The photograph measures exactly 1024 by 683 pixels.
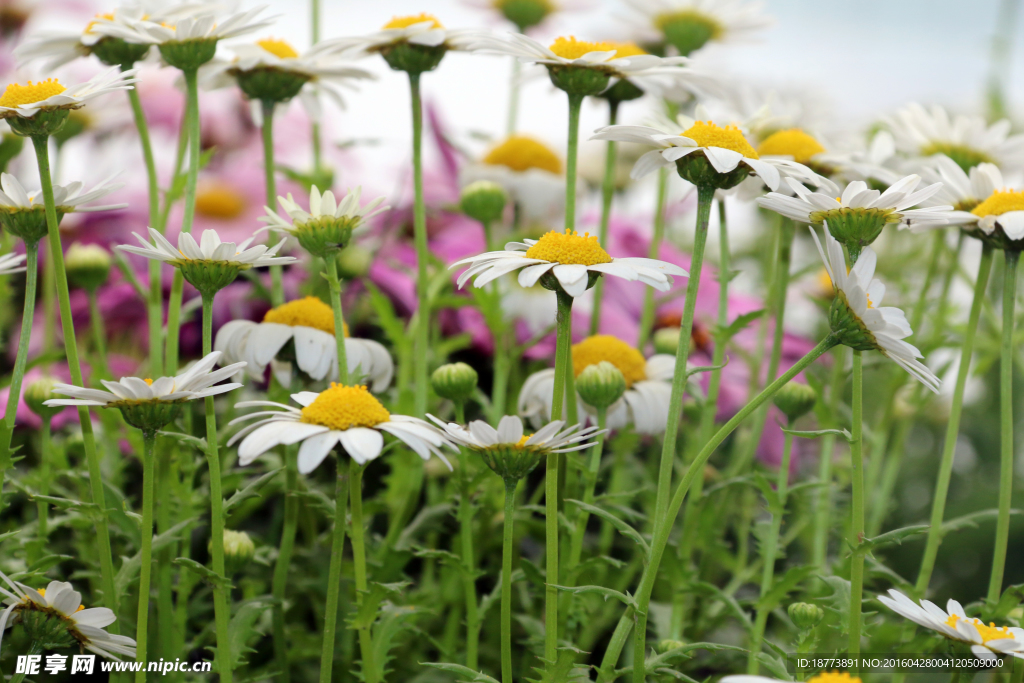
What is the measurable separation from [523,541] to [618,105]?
0.43 m

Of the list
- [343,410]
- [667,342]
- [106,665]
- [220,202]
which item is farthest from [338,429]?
[220,202]

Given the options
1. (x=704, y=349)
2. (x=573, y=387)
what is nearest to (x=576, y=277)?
(x=573, y=387)

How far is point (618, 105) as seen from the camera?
72 centimetres

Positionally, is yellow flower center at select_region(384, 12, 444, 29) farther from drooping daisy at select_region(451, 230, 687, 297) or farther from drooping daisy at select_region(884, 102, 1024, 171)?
drooping daisy at select_region(884, 102, 1024, 171)

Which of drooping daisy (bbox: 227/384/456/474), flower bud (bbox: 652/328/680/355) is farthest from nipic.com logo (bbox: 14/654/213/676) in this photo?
flower bud (bbox: 652/328/680/355)

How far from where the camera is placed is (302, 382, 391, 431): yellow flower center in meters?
0.45

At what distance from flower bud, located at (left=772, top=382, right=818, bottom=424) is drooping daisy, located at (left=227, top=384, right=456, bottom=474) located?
0.31m

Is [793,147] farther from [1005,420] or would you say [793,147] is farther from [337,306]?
[337,306]

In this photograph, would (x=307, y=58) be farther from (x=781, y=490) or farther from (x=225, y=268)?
(x=781, y=490)

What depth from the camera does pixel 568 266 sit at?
444 mm

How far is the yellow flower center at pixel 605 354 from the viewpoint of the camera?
0.63 meters

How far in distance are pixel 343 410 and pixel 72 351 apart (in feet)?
0.59

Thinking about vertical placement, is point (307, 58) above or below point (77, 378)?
above

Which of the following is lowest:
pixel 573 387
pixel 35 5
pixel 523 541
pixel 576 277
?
pixel 523 541
